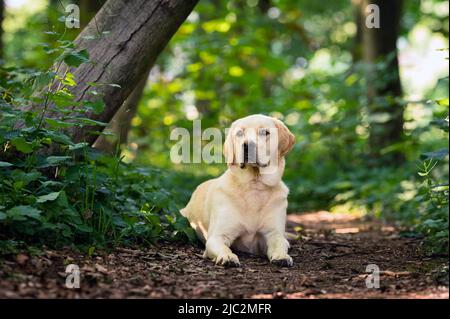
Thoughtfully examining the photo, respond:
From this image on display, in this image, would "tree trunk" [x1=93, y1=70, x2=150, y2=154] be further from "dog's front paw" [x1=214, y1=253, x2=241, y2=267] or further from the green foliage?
"dog's front paw" [x1=214, y1=253, x2=241, y2=267]

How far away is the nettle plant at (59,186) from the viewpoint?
12.5 ft

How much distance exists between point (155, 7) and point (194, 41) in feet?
19.9

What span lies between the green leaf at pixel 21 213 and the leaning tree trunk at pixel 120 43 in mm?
1406

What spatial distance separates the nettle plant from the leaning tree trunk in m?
0.17

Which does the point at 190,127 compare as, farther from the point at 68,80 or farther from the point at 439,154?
the point at 439,154

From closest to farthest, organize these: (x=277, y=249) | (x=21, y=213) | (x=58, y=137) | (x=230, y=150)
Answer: (x=21, y=213) → (x=58, y=137) → (x=277, y=249) → (x=230, y=150)

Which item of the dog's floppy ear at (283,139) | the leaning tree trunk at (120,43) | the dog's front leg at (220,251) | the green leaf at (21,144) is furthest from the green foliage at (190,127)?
the dog's floppy ear at (283,139)

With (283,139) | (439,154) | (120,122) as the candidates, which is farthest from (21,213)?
(120,122)

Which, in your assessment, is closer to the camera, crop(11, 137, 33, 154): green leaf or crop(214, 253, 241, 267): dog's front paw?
crop(11, 137, 33, 154): green leaf

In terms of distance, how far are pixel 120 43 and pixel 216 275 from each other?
7.48 ft

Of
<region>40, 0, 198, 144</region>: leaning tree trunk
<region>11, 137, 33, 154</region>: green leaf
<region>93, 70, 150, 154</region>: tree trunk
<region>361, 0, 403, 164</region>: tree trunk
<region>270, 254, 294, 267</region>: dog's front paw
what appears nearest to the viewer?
<region>11, 137, 33, 154</region>: green leaf

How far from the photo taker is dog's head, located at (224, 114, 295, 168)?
467cm

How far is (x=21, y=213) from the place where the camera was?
3539mm

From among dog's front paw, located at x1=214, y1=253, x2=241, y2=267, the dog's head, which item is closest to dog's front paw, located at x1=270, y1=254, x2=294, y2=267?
dog's front paw, located at x1=214, y1=253, x2=241, y2=267
